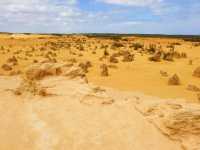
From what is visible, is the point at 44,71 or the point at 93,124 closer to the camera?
the point at 93,124

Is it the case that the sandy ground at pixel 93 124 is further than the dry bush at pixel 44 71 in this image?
No

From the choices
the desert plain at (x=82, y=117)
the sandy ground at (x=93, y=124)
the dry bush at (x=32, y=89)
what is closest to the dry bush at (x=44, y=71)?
the desert plain at (x=82, y=117)

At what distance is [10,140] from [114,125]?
5.53ft

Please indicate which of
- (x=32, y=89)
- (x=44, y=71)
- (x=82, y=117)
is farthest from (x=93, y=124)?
(x=44, y=71)

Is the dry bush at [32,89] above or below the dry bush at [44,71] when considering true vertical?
below

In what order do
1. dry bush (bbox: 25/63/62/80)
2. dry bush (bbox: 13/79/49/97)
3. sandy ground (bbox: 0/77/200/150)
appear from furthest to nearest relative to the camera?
dry bush (bbox: 25/63/62/80), dry bush (bbox: 13/79/49/97), sandy ground (bbox: 0/77/200/150)

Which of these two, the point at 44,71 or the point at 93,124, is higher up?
the point at 44,71

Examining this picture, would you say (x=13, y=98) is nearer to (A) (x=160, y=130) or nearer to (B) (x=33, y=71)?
(B) (x=33, y=71)

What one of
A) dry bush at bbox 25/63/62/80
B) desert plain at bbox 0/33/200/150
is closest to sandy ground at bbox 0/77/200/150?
desert plain at bbox 0/33/200/150

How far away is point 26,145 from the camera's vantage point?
6.01 meters

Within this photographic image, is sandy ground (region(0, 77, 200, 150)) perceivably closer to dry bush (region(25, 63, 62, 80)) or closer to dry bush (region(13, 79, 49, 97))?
dry bush (region(13, 79, 49, 97))

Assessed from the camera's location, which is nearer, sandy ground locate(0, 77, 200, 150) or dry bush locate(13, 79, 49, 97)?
sandy ground locate(0, 77, 200, 150)

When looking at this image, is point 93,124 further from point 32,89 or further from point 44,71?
point 44,71

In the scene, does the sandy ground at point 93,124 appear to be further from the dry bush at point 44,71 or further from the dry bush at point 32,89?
the dry bush at point 44,71
